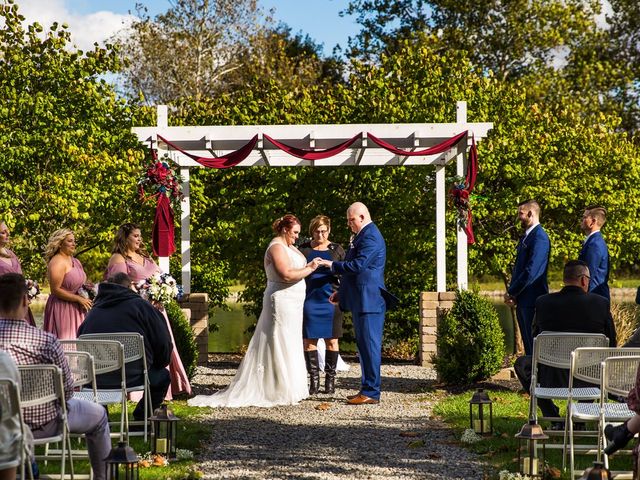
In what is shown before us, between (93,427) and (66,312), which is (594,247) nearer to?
(66,312)

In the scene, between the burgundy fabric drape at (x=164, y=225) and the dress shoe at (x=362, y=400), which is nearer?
the dress shoe at (x=362, y=400)

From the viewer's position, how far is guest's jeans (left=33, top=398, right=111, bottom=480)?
5664mm

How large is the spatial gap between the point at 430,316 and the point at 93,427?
8.39m

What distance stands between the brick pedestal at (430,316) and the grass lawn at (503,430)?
2089 mm

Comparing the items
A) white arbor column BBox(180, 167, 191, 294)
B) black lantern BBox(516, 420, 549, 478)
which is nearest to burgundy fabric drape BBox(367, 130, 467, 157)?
white arbor column BBox(180, 167, 191, 294)

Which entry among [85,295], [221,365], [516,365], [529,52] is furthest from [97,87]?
[529,52]

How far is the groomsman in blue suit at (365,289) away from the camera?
10.2 m

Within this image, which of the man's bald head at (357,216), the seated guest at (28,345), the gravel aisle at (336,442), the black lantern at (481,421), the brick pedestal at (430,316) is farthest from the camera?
the brick pedestal at (430,316)

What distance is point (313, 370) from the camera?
11273 millimetres

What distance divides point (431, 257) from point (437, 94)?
2950 millimetres

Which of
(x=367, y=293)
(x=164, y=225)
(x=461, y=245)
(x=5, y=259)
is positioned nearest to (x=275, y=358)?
(x=367, y=293)

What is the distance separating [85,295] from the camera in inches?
400

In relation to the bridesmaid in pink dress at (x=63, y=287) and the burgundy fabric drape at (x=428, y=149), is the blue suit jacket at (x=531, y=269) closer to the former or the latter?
the burgundy fabric drape at (x=428, y=149)

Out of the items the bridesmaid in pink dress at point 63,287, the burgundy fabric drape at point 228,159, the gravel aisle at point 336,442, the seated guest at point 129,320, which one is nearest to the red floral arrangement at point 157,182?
the burgundy fabric drape at point 228,159
